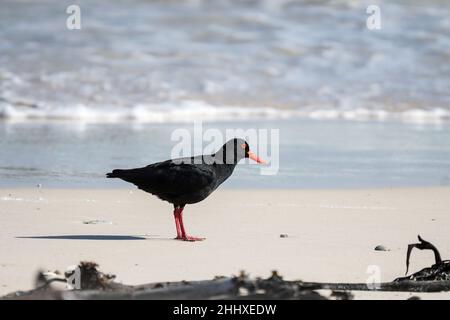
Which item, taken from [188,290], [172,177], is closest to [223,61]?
[172,177]

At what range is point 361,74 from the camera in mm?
20484

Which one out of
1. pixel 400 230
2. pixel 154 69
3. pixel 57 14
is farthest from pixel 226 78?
pixel 400 230

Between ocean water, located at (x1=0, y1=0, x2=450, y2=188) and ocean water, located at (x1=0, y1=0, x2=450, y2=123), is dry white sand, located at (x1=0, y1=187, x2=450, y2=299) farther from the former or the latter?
ocean water, located at (x1=0, y1=0, x2=450, y2=123)

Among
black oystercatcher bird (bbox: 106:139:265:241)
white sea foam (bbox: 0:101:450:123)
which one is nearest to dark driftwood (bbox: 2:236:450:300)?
black oystercatcher bird (bbox: 106:139:265:241)

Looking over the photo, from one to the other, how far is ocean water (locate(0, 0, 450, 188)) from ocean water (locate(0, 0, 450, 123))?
0.05 metres

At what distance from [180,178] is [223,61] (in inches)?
554

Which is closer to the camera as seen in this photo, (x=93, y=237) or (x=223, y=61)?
(x=93, y=237)

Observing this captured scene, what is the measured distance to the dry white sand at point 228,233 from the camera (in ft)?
18.1

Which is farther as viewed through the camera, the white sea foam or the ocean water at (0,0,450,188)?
the white sea foam

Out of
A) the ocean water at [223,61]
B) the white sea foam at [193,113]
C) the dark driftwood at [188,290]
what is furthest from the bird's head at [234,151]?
the ocean water at [223,61]

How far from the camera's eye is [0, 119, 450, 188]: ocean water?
32.3 feet

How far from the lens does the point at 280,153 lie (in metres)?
11.8

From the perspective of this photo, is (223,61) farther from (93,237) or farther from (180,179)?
(93,237)
